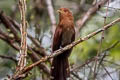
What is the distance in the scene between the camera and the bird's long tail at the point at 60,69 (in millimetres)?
4254

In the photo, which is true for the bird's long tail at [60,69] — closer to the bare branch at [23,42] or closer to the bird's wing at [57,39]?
the bird's wing at [57,39]

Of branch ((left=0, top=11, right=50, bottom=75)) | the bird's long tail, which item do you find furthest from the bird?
branch ((left=0, top=11, right=50, bottom=75))

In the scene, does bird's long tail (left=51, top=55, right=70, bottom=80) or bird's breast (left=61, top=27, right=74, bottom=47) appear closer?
bird's long tail (left=51, top=55, right=70, bottom=80)

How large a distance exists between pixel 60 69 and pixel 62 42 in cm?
52

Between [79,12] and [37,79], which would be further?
[79,12]

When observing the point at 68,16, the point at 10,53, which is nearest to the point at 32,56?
the point at 68,16

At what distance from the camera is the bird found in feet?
14.2

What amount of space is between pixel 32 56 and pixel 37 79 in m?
0.42

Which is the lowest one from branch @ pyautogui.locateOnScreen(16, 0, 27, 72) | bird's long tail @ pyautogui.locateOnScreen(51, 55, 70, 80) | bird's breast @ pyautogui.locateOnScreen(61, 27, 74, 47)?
bird's long tail @ pyautogui.locateOnScreen(51, 55, 70, 80)

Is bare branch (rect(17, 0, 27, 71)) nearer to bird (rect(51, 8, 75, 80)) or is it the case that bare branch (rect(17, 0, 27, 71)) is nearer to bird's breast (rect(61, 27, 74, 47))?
bird (rect(51, 8, 75, 80))

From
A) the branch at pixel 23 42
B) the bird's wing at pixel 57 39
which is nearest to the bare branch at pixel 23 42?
the branch at pixel 23 42

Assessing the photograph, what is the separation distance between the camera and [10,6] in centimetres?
758

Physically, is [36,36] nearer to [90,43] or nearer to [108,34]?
[90,43]

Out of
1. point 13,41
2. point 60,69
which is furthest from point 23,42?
point 13,41
